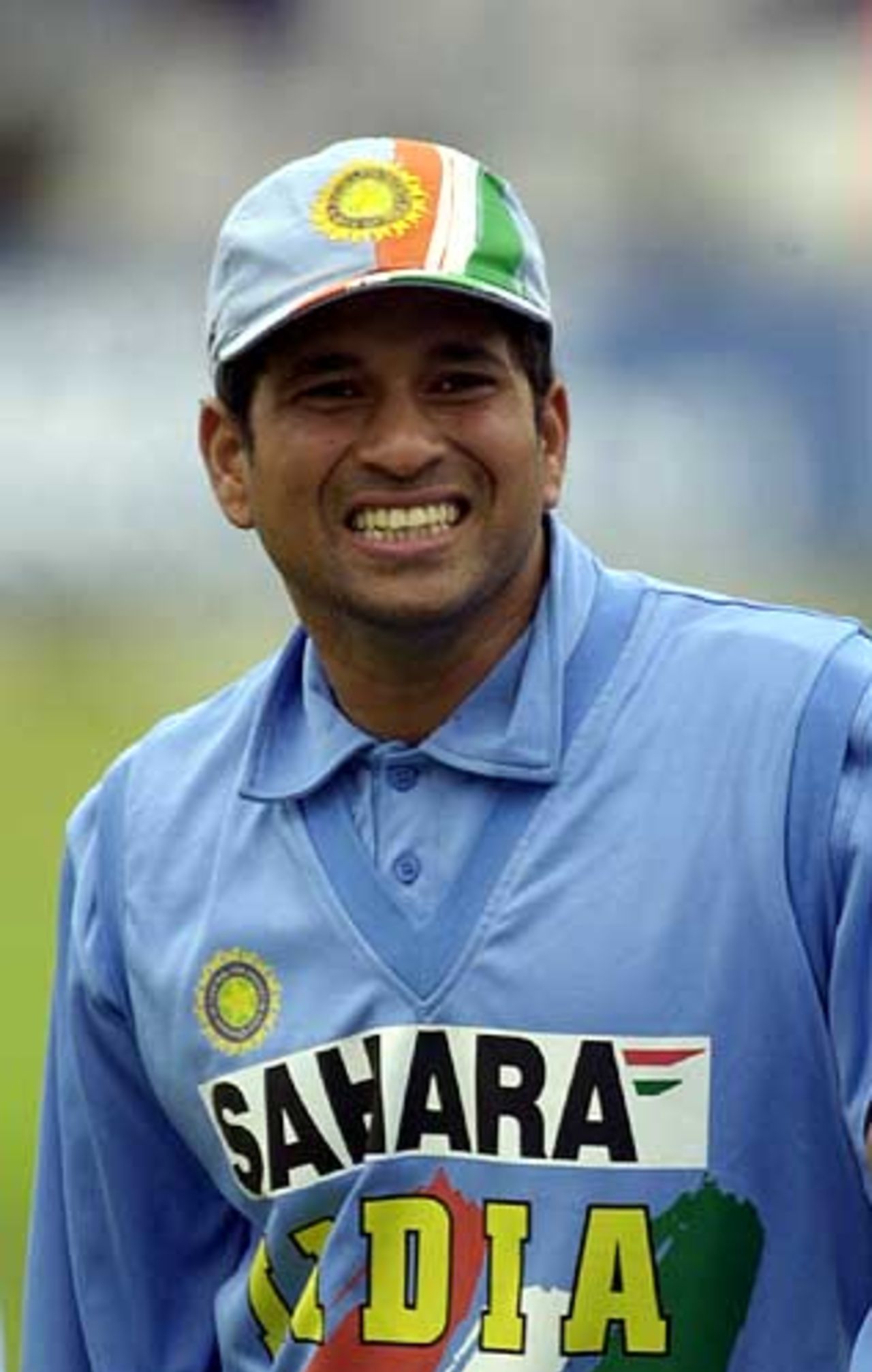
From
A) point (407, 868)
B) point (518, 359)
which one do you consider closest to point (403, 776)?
point (407, 868)

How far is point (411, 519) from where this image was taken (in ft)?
9.52

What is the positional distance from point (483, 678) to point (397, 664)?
0.08 meters

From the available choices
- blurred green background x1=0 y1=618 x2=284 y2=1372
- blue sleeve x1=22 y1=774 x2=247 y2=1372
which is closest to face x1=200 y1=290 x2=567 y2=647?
blue sleeve x1=22 y1=774 x2=247 y2=1372

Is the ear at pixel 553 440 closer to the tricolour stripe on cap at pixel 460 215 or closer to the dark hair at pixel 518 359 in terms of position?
the dark hair at pixel 518 359

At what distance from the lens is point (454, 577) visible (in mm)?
2916

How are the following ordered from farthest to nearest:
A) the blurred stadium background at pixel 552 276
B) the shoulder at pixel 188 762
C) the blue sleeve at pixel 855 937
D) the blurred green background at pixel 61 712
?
the blurred stadium background at pixel 552 276 < the blurred green background at pixel 61 712 < the shoulder at pixel 188 762 < the blue sleeve at pixel 855 937

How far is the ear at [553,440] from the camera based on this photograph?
9.95 ft

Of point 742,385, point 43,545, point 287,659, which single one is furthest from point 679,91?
point 287,659

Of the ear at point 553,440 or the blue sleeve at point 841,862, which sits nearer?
the blue sleeve at point 841,862

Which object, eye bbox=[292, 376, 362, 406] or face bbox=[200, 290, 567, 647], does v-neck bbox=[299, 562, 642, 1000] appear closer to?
face bbox=[200, 290, 567, 647]

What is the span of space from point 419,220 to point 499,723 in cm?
43

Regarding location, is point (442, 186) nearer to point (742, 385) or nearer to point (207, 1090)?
point (207, 1090)

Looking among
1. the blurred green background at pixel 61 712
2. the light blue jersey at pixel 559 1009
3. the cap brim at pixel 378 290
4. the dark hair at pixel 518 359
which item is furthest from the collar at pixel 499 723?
the blurred green background at pixel 61 712

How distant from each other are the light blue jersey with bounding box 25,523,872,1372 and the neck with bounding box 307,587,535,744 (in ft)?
0.07
